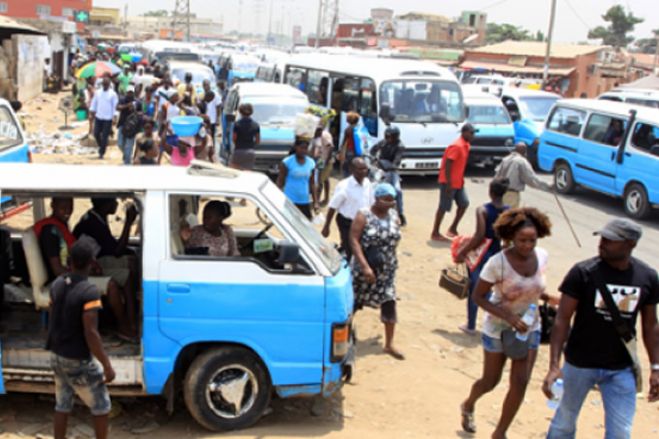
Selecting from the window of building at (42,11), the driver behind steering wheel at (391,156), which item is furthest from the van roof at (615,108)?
the window of building at (42,11)

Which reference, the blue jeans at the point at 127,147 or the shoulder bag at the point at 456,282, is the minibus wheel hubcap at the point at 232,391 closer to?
the shoulder bag at the point at 456,282

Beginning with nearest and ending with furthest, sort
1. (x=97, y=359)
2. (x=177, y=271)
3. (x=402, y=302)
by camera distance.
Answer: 1. (x=97, y=359)
2. (x=177, y=271)
3. (x=402, y=302)

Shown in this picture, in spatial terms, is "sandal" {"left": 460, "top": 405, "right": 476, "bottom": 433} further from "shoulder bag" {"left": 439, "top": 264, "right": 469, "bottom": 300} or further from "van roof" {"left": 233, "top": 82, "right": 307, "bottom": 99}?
"van roof" {"left": 233, "top": 82, "right": 307, "bottom": 99}

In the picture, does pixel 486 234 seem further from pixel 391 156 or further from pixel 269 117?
pixel 269 117

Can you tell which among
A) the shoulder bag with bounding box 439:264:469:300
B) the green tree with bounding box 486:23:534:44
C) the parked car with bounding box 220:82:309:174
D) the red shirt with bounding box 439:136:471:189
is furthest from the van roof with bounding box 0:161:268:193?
the green tree with bounding box 486:23:534:44

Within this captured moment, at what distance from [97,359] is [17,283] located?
2285 millimetres

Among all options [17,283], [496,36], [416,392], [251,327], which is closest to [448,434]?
[416,392]

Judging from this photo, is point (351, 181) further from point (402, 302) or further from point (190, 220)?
point (190, 220)

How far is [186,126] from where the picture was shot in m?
11.4

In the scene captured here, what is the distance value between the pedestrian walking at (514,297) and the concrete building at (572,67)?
35290 mm

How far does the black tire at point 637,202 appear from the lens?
43.9ft

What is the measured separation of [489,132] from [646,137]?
13.7 feet

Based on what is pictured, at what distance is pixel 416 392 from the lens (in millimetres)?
6262

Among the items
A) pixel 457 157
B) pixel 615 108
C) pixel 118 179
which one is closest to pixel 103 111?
pixel 457 157
